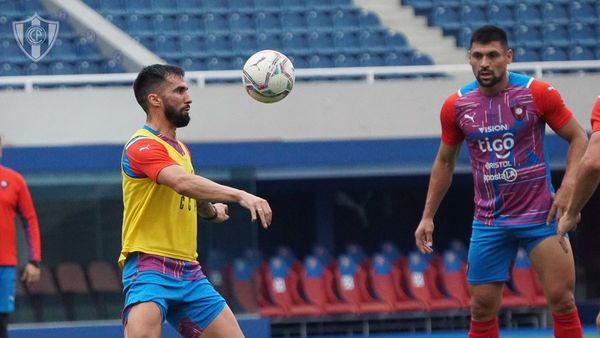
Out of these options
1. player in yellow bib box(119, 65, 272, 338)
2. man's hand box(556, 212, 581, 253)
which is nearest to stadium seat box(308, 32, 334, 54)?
player in yellow bib box(119, 65, 272, 338)

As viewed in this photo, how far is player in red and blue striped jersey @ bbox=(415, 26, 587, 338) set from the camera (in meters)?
7.25

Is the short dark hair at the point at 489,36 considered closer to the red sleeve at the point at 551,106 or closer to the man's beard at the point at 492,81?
the man's beard at the point at 492,81

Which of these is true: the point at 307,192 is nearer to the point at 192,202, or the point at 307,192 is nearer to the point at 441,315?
the point at 441,315

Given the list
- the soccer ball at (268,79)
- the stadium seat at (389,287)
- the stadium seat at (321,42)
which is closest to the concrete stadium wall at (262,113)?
the stadium seat at (389,287)

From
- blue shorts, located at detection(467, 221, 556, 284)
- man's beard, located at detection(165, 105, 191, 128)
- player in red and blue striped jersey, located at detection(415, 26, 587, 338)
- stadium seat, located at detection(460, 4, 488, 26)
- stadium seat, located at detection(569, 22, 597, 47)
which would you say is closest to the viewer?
man's beard, located at detection(165, 105, 191, 128)

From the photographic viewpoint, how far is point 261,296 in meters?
15.5

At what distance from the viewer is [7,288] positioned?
9820 mm

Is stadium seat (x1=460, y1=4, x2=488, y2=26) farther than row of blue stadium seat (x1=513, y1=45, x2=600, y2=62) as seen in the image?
Yes

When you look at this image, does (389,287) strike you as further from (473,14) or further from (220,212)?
(220,212)

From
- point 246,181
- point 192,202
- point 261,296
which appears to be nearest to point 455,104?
point 192,202

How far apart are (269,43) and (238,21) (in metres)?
0.66

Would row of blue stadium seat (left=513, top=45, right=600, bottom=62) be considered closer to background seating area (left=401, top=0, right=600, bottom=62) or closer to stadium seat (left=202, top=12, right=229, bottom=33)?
background seating area (left=401, top=0, right=600, bottom=62)

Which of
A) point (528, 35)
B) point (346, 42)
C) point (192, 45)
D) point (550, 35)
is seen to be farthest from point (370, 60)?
point (550, 35)

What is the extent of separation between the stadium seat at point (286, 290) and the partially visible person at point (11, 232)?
5444 millimetres
